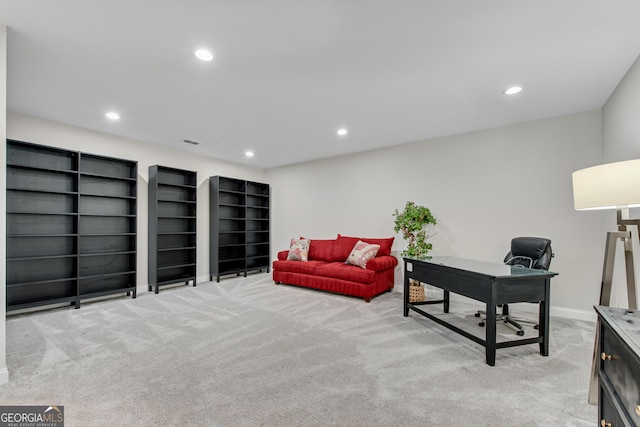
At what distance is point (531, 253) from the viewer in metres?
3.21

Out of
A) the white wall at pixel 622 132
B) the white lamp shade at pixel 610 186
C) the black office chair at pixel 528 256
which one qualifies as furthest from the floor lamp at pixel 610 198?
the black office chair at pixel 528 256

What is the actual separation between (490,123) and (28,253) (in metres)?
6.40

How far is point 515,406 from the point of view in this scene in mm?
1852

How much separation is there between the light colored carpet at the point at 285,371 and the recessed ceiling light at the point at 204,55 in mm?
2553

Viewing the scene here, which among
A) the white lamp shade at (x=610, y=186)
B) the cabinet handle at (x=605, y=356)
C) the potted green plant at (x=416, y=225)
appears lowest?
the cabinet handle at (x=605, y=356)

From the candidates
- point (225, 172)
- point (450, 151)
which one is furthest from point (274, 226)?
point (450, 151)

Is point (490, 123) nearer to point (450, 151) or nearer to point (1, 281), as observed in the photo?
point (450, 151)

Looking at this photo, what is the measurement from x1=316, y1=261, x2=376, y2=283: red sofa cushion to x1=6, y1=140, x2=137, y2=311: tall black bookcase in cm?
301

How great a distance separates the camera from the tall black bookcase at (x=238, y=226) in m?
5.82

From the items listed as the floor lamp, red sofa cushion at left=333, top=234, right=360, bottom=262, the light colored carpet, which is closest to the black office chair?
the light colored carpet

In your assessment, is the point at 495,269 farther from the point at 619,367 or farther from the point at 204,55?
the point at 204,55

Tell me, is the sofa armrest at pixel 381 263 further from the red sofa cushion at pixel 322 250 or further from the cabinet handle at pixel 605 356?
the cabinet handle at pixel 605 356

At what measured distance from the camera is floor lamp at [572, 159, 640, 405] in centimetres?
163

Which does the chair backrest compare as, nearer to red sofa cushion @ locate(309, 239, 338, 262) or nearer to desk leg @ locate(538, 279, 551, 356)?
desk leg @ locate(538, 279, 551, 356)
